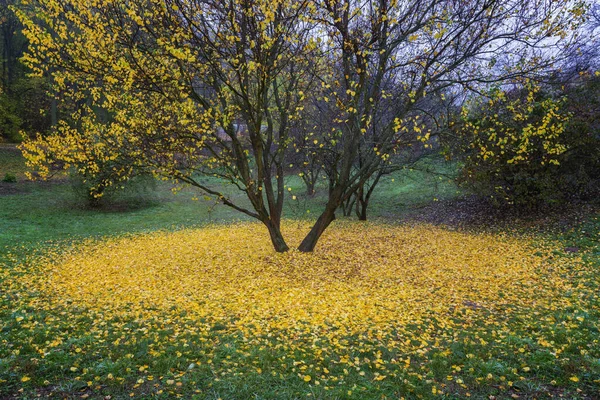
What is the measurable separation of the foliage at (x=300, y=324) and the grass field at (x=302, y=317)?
0.09 feet

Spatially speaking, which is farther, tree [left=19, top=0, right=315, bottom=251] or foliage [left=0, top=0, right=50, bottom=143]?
foliage [left=0, top=0, right=50, bottom=143]

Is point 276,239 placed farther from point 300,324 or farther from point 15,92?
point 15,92

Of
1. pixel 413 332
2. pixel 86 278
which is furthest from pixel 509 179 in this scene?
pixel 86 278

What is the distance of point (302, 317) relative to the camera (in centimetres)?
599

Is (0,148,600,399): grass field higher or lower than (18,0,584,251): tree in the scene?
lower

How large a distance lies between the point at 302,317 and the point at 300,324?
291 millimetres

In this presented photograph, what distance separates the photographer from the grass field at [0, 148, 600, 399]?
4.00m

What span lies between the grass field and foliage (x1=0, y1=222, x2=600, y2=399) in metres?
0.03

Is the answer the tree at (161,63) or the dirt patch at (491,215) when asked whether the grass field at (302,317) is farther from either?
the tree at (161,63)

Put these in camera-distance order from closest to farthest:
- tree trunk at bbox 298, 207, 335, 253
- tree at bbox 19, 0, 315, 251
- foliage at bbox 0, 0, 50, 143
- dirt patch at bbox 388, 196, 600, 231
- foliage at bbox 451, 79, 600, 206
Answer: tree at bbox 19, 0, 315, 251, tree trunk at bbox 298, 207, 335, 253, foliage at bbox 451, 79, 600, 206, dirt patch at bbox 388, 196, 600, 231, foliage at bbox 0, 0, 50, 143

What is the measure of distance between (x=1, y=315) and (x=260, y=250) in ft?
20.0

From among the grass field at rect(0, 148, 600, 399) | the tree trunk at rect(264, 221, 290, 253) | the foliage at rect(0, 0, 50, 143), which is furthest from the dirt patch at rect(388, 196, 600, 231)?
the foliage at rect(0, 0, 50, 143)

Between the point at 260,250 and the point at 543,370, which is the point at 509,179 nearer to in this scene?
the point at 260,250

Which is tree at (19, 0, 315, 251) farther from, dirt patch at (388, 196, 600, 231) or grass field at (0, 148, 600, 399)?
dirt patch at (388, 196, 600, 231)
